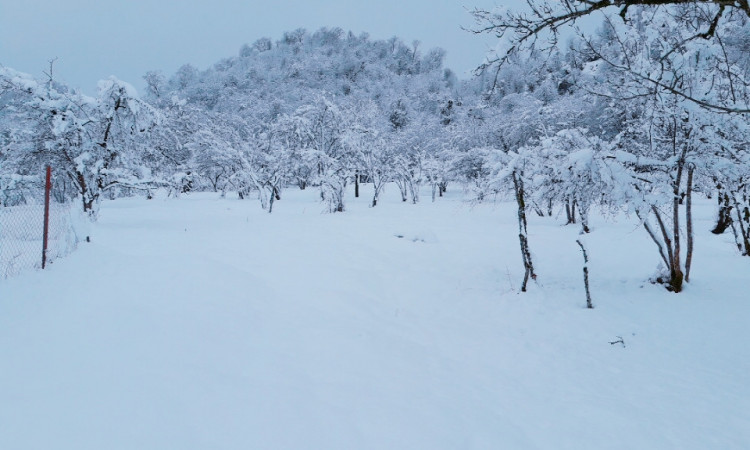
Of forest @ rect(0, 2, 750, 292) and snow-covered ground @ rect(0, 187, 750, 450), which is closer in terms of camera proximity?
snow-covered ground @ rect(0, 187, 750, 450)

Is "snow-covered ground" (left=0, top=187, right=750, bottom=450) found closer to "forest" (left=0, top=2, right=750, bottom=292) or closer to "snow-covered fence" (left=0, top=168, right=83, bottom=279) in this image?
"snow-covered fence" (left=0, top=168, right=83, bottom=279)

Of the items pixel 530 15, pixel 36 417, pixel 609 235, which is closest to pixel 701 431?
pixel 530 15

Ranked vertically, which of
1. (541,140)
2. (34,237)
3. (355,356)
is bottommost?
(355,356)

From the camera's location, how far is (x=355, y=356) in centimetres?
466

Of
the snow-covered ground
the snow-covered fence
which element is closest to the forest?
the snow-covered fence

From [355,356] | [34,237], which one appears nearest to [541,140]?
[355,356]

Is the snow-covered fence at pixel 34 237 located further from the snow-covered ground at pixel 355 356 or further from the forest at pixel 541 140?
the forest at pixel 541 140

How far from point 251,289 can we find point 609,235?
14.2 metres

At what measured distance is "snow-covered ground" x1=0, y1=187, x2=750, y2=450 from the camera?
316cm

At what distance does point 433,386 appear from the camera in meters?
4.14

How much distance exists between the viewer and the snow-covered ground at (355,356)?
125 inches

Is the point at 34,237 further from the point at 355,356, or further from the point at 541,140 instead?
the point at 541,140

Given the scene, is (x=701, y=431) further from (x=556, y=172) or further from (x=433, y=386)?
(x=556, y=172)

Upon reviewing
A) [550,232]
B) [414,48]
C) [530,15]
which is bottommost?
[550,232]
